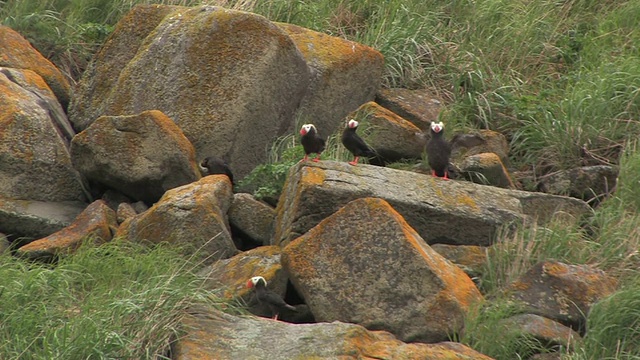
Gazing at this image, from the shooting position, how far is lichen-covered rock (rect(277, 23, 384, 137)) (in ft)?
43.3

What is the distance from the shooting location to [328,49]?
13453mm

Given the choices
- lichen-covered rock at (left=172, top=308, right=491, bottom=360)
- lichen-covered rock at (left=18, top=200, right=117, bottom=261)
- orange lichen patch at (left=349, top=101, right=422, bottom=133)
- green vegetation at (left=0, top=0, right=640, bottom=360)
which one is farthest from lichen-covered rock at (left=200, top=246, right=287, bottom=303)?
orange lichen patch at (left=349, top=101, right=422, bottom=133)

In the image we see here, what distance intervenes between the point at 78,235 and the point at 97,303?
1.85 m

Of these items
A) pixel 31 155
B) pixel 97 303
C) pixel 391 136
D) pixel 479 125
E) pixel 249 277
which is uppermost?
pixel 97 303

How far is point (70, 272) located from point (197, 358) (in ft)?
5.88

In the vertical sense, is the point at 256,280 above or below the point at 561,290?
below

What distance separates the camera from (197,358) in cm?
880

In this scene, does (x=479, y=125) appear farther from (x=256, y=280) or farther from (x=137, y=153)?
(x=256, y=280)

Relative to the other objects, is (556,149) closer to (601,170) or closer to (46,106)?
(601,170)

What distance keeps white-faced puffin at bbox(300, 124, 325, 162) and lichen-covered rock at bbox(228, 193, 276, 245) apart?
0.72 m

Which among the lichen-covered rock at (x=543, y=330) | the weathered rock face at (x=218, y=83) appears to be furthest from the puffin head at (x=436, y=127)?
the lichen-covered rock at (x=543, y=330)

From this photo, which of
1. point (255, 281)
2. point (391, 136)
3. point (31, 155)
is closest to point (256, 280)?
point (255, 281)

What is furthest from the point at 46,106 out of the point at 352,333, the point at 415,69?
the point at 352,333

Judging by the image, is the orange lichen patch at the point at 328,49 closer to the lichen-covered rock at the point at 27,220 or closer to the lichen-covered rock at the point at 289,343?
the lichen-covered rock at the point at 27,220
